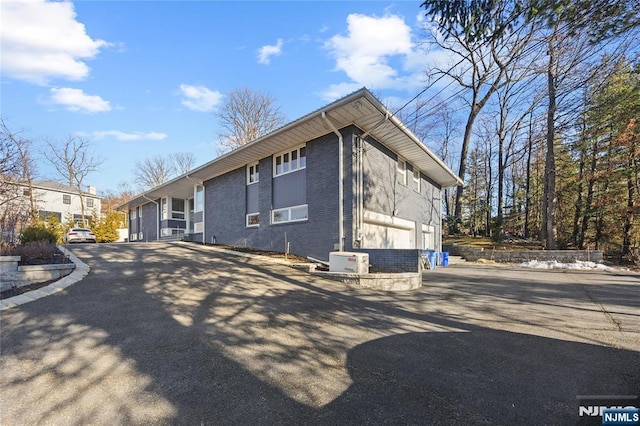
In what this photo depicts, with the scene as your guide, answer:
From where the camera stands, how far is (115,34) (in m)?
8.38

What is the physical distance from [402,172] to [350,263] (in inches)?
288

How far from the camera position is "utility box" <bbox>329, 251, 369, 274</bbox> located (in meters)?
8.42

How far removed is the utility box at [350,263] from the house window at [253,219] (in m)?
5.83

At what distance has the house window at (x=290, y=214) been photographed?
38.0 feet

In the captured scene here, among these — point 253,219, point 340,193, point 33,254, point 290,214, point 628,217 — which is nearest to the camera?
point 33,254

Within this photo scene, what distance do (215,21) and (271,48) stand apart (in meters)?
2.20

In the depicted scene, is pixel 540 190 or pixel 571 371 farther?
pixel 540 190

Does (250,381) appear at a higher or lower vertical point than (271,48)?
lower

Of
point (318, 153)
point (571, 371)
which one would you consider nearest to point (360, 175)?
point (318, 153)

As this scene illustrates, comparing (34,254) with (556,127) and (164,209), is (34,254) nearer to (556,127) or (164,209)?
(164,209)

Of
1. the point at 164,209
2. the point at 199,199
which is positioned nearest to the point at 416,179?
the point at 199,199

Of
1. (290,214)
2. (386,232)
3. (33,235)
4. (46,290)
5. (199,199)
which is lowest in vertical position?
(46,290)

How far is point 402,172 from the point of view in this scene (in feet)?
46.7

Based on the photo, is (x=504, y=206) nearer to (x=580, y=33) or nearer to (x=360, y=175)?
(x=360, y=175)
